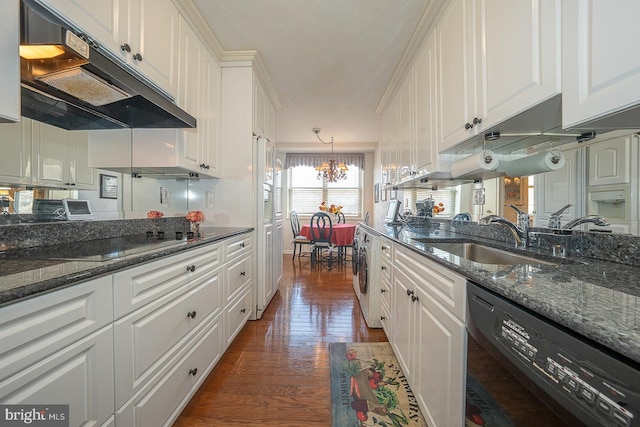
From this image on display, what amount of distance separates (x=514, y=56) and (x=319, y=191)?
5.05 metres

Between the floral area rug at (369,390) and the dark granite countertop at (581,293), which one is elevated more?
the dark granite countertop at (581,293)

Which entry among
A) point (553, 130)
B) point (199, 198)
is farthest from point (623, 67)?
point (199, 198)

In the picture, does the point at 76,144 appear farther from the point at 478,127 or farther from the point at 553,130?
the point at 553,130

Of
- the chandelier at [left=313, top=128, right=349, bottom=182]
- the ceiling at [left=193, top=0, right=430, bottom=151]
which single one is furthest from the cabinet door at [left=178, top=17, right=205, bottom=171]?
the chandelier at [left=313, top=128, right=349, bottom=182]

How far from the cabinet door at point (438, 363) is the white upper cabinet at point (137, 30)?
1971 mm

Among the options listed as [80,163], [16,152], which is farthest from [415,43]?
[16,152]

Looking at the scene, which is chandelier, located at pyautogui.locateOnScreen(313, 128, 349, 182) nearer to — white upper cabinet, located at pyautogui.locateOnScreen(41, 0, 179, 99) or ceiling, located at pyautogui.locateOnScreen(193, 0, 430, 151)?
ceiling, located at pyautogui.locateOnScreen(193, 0, 430, 151)

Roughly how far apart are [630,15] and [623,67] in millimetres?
133

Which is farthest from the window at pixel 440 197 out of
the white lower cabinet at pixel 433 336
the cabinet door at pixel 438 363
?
the cabinet door at pixel 438 363

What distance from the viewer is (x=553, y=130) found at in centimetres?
120

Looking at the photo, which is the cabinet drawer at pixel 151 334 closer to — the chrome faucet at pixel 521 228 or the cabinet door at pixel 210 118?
the cabinet door at pixel 210 118

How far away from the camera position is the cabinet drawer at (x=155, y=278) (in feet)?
2.84

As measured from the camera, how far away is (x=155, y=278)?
3.36 ft

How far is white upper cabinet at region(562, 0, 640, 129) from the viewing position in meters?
0.67
